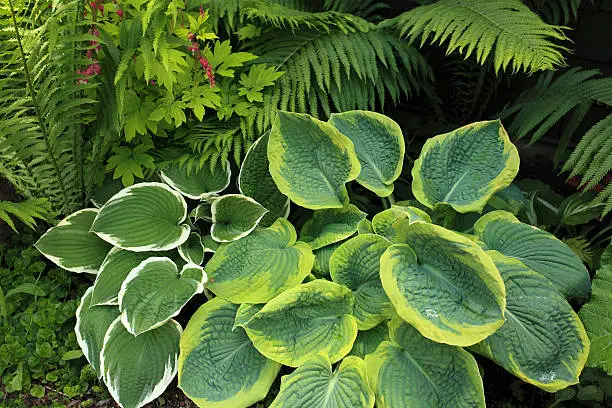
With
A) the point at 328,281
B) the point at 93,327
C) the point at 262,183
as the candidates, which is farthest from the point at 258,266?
the point at 93,327

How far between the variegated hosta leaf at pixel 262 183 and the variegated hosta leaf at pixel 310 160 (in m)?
0.10

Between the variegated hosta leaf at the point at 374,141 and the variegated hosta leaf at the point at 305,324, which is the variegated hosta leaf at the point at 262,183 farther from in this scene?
the variegated hosta leaf at the point at 305,324

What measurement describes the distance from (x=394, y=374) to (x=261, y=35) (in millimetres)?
1208

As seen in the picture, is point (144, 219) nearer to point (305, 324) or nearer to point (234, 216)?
point (234, 216)

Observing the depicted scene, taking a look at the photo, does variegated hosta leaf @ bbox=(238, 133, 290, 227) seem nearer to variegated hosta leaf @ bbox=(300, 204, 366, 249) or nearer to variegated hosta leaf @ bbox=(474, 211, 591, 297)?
variegated hosta leaf @ bbox=(300, 204, 366, 249)

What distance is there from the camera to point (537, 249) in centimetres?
163

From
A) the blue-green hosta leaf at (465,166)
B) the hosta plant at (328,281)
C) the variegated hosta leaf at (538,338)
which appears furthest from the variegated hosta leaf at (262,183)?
the variegated hosta leaf at (538,338)

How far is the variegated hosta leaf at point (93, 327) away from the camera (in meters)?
1.66

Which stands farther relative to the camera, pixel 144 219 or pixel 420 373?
pixel 144 219

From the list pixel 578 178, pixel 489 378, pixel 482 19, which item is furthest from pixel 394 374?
pixel 578 178

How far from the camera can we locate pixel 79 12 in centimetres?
167

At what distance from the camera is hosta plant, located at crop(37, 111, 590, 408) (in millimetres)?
1441

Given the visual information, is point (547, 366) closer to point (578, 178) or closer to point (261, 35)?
point (578, 178)

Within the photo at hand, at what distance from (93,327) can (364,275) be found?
0.80m
